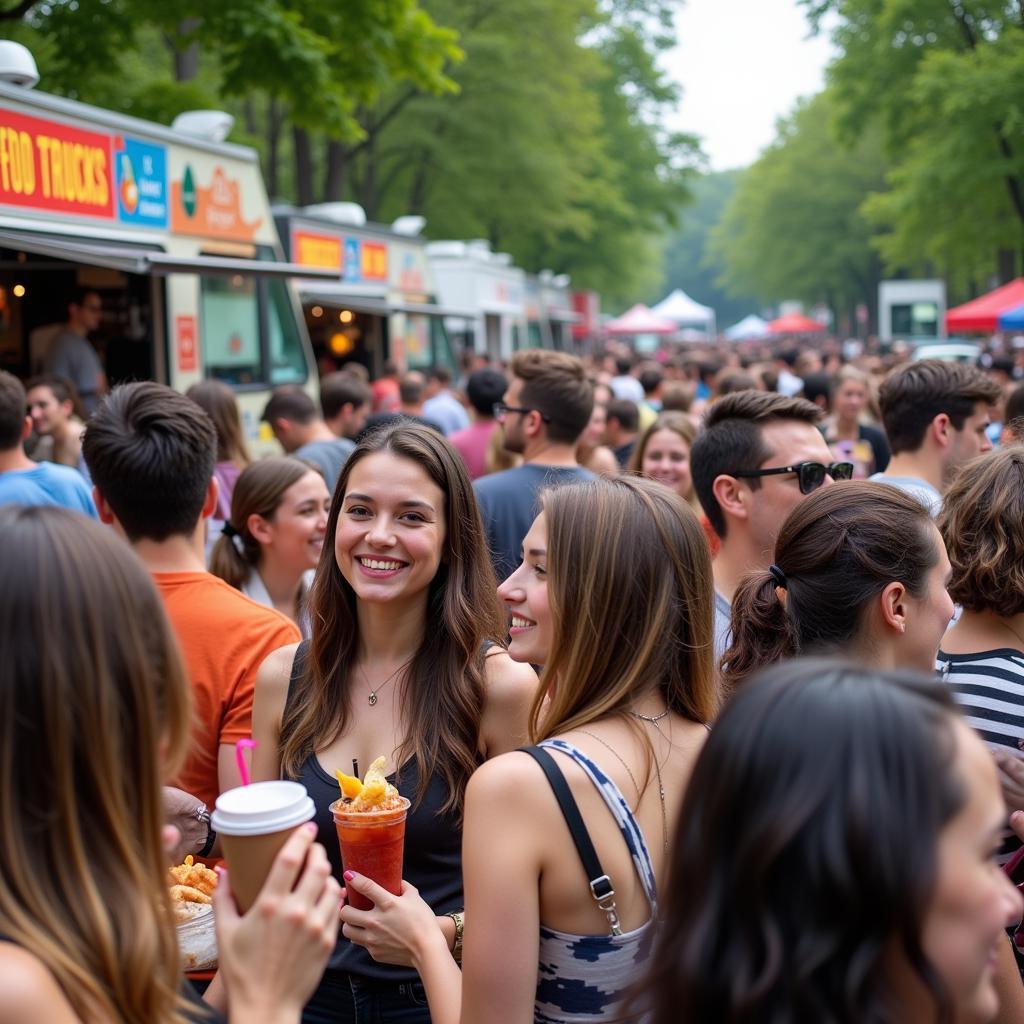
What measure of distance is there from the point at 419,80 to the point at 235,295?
5273mm

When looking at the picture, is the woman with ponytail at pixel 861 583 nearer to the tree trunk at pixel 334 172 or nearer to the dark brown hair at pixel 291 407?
the dark brown hair at pixel 291 407

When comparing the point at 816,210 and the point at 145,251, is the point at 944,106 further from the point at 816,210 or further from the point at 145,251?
the point at 816,210

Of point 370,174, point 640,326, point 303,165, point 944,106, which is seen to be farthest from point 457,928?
point 640,326

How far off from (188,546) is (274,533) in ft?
3.77

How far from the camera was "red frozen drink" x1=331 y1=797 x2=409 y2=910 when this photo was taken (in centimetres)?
231

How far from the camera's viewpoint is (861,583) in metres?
2.76

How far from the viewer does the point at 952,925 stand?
1.40m

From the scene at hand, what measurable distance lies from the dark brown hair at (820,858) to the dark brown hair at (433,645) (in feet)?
4.49

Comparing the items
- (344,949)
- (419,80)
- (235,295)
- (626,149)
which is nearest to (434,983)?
(344,949)

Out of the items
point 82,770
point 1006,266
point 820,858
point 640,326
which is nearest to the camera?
point 820,858

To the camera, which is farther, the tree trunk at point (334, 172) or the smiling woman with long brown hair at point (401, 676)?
the tree trunk at point (334, 172)

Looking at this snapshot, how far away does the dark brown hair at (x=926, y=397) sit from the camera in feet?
17.5

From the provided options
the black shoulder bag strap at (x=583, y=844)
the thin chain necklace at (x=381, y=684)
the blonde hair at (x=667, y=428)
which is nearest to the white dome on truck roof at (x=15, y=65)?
the blonde hair at (x=667, y=428)

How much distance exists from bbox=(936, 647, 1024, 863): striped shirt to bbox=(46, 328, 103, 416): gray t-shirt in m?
7.73
